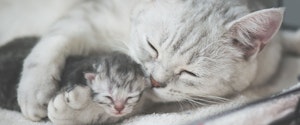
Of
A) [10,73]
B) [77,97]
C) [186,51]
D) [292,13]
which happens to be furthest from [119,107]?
[292,13]

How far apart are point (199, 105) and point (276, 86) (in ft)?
1.13

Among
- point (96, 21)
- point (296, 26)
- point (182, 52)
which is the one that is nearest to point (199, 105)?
point (182, 52)

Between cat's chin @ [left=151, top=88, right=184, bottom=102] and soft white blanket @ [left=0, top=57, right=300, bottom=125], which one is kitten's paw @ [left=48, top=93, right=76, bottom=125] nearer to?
soft white blanket @ [left=0, top=57, right=300, bottom=125]

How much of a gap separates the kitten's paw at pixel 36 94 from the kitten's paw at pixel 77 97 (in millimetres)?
129

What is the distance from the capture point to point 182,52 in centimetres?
131

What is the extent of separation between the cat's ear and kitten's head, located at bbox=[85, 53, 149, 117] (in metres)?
0.30

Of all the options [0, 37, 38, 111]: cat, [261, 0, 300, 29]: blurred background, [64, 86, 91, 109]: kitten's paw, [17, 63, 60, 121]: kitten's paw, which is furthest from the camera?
[261, 0, 300, 29]: blurred background

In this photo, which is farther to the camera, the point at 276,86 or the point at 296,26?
the point at 296,26

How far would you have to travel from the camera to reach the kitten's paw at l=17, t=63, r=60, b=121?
4.40ft

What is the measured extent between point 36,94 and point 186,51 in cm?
44

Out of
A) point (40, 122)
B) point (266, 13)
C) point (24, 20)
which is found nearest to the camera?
point (266, 13)

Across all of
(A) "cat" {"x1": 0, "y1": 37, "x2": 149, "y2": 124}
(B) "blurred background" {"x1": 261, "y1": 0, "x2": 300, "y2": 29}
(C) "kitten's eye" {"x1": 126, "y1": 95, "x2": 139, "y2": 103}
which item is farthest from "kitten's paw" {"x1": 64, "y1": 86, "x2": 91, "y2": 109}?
(B) "blurred background" {"x1": 261, "y1": 0, "x2": 300, "y2": 29}

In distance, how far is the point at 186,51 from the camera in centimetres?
132

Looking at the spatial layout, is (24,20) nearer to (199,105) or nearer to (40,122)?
Result: (40,122)
